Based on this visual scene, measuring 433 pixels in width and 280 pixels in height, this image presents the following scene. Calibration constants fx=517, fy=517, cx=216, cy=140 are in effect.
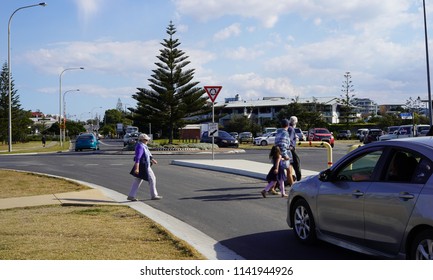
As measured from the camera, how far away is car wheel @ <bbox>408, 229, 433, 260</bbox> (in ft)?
16.4

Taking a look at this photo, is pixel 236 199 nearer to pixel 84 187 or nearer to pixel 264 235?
pixel 264 235

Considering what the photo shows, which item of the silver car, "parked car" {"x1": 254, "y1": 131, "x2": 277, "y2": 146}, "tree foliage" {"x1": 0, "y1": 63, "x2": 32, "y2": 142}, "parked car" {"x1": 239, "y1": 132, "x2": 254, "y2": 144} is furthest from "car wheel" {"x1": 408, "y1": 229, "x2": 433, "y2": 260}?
"tree foliage" {"x1": 0, "y1": 63, "x2": 32, "y2": 142}

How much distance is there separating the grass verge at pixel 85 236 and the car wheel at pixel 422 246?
95.3 inches

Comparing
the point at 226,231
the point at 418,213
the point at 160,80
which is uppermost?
the point at 160,80

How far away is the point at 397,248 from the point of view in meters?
5.40

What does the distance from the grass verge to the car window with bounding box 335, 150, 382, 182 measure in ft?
6.88

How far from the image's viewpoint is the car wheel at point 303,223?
7004mm

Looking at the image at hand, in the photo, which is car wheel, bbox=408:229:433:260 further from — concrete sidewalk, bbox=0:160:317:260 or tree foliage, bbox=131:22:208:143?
tree foliage, bbox=131:22:208:143

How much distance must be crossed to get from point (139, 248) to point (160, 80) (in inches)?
1558

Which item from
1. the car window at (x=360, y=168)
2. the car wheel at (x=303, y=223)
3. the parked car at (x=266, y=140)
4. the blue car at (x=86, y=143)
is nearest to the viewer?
the car window at (x=360, y=168)

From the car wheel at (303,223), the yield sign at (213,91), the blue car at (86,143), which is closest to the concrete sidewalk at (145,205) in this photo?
the car wheel at (303,223)

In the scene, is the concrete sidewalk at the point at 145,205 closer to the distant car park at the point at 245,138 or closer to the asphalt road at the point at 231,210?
the asphalt road at the point at 231,210

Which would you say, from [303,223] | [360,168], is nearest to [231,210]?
Result: [303,223]
